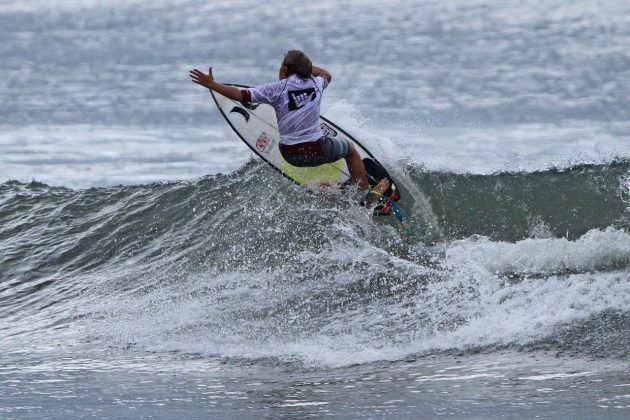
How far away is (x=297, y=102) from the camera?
9758 millimetres

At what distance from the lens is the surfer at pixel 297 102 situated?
956cm

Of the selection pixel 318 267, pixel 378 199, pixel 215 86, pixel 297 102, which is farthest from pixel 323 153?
pixel 215 86

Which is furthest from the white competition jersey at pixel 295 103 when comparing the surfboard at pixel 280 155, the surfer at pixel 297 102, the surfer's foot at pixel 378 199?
the surfer's foot at pixel 378 199

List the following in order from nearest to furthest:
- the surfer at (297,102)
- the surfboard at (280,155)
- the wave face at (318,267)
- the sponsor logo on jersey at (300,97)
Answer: the wave face at (318,267) < the surfer at (297,102) < the sponsor logo on jersey at (300,97) < the surfboard at (280,155)

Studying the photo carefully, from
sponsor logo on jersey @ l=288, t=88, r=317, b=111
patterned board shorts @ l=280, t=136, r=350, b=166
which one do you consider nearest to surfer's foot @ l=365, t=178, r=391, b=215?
patterned board shorts @ l=280, t=136, r=350, b=166

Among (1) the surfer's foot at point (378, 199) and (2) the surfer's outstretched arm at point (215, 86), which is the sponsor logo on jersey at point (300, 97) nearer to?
(2) the surfer's outstretched arm at point (215, 86)

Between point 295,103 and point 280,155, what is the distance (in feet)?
5.40

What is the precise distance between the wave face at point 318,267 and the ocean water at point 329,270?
0.03 metres

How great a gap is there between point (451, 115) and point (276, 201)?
10.0 meters

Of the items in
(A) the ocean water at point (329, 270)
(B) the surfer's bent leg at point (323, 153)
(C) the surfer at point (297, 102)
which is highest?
(C) the surfer at point (297, 102)

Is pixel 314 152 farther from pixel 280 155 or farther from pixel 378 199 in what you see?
pixel 280 155

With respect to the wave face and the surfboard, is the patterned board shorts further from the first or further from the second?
the wave face

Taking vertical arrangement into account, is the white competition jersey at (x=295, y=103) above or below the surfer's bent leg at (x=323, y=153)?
above

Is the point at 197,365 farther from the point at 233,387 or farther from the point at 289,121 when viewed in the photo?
the point at 289,121
